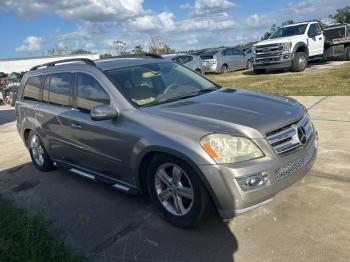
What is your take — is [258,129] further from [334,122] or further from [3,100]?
[3,100]

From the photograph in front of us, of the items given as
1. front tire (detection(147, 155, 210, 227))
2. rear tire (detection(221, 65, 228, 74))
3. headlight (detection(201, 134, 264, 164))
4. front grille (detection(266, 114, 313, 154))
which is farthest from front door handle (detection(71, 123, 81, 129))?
rear tire (detection(221, 65, 228, 74))

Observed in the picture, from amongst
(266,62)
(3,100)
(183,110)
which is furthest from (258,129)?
(3,100)

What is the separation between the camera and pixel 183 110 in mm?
3963

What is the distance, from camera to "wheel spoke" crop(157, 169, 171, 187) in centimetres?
381

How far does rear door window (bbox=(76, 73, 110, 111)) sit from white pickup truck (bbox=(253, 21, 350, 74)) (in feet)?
45.0

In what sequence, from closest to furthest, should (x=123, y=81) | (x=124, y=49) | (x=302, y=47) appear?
1. (x=123, y=81)
2. (x=302, y=47)
3. (x=124, y=49)

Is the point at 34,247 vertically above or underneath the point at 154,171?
underneath

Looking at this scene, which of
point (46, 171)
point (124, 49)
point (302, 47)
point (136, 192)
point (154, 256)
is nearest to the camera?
point (154, 256)

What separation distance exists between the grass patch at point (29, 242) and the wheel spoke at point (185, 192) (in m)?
1.09

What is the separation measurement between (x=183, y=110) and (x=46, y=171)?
3.32 meters

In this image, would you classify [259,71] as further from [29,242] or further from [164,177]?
[29,242]

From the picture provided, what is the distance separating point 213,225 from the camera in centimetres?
384

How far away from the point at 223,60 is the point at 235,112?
731 inches

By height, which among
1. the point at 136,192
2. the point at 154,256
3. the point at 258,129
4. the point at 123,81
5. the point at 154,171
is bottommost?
the point at 154,256
